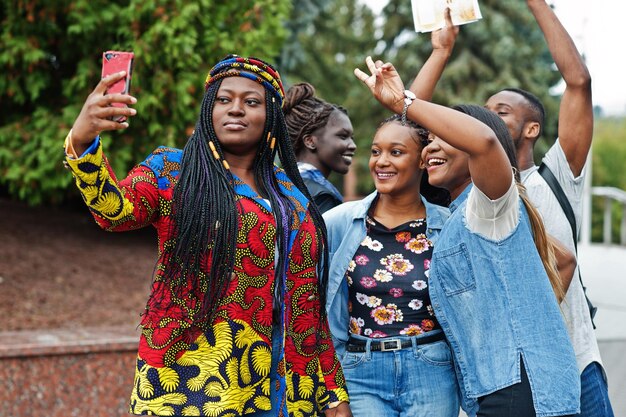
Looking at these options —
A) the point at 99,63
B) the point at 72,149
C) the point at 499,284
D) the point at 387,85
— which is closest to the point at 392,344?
the point at 499,284

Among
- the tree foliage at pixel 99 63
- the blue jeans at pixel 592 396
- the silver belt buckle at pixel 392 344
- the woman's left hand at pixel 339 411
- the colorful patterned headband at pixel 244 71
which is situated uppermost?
the tree foliage at pixel 99 63

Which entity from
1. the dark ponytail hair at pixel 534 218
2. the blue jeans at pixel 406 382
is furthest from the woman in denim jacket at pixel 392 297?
the dark ponytail hair at pixel 534 218

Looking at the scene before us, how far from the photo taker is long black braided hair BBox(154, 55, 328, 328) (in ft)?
8.88

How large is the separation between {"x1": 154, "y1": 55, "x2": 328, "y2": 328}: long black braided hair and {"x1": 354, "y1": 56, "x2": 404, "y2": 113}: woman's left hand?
1.33ft

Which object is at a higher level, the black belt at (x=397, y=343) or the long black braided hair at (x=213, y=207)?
the long black braided hair at (x=213, y=207)

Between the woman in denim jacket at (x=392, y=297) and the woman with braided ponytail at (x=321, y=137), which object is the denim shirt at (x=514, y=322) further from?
the woman with braided ponytail at (x=321, y=137)

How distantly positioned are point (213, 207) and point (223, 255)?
0.17 metres

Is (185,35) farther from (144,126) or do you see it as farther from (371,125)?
(371,125)

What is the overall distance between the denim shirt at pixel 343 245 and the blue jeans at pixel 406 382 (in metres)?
0.20

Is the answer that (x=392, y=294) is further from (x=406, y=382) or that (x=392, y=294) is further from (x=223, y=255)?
(x=223, y=255)

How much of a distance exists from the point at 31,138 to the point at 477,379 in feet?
21.5

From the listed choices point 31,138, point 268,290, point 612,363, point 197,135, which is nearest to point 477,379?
point 268,290

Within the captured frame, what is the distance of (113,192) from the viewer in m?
2.45

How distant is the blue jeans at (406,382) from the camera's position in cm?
328
